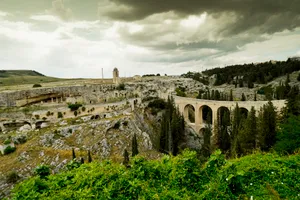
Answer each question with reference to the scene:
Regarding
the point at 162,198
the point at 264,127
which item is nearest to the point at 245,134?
the point at 264,127

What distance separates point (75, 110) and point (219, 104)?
26512 mm

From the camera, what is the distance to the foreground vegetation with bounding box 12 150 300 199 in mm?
5555

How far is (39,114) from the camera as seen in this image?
3341cm

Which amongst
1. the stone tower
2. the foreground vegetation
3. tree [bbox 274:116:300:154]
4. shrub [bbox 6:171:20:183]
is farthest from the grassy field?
tree [bbox 274:116:300:154]

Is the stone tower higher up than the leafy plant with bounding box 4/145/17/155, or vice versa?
the stone tower

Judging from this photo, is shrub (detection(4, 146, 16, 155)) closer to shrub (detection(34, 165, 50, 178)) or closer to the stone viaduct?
shrub (detection(34, 165, 50, 178))

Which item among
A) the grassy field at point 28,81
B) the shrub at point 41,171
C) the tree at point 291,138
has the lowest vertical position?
the tree at point 291,138

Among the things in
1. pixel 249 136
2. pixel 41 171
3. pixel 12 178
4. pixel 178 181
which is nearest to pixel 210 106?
pixel 249 136

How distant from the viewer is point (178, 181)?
20.7 ft

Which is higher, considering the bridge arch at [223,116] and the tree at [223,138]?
the bridge arch at [223,116]

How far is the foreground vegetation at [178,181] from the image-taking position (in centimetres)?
555

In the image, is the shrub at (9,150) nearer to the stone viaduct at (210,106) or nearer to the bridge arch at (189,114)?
the stone viaduct at (210,106)

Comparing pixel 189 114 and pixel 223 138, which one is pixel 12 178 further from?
pixel 189 114

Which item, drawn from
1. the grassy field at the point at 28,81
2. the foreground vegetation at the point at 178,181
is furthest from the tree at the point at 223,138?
the grassy field at the point at 28,81
